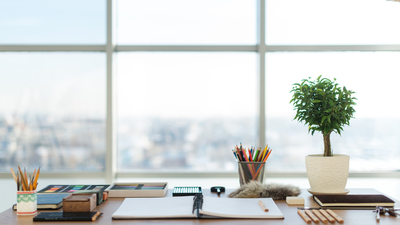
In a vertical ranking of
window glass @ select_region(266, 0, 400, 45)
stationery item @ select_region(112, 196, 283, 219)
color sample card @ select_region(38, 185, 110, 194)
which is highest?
window glass @ select_region(266, 0, 400, 45)

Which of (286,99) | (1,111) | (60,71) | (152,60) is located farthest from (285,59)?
(1,111)

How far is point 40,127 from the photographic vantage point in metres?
2.62

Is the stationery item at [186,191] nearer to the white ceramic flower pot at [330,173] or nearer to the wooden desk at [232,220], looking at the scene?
the wooden desk at [232,220]

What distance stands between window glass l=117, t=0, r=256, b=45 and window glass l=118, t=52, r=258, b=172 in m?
0.13

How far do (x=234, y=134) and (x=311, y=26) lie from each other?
106 centimetres

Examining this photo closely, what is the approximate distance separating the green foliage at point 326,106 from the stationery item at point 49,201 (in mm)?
1189

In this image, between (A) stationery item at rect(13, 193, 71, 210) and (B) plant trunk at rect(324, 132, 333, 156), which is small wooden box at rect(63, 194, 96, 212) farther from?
(B) plant trunk at rect(324, 132, 333, 156)

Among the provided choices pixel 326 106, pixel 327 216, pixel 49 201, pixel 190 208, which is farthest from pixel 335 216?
pixel 49 201

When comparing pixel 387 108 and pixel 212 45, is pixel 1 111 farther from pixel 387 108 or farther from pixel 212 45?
pixel 387 108

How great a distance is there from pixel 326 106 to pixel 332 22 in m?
1.30

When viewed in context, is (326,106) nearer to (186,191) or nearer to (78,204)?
(186,191)

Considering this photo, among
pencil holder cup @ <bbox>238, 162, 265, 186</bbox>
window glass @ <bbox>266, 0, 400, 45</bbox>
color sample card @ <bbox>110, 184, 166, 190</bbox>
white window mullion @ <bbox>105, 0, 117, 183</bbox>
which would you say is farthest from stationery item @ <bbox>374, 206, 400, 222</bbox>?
white window mullion @ <bbox>105, 0, 117, 183</bbox>

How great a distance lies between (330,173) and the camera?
1.56m

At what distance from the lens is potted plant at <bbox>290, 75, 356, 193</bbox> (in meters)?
1.56
